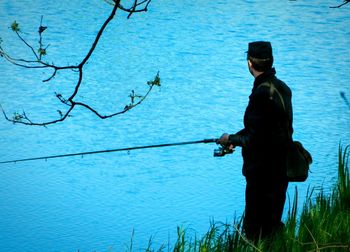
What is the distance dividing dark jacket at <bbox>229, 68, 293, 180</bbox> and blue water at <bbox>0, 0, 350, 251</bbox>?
0.72 meters

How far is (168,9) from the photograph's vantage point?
13.9m

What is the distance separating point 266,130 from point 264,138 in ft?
0.13

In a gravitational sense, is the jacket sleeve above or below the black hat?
below

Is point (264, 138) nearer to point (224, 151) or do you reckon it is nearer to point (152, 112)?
point (224, 151)

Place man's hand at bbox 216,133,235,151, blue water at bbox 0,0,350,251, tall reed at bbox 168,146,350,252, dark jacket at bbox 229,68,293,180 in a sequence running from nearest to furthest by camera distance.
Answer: tall reed at bbox 168,146,350,252 < dark jacket at bbox 229,68,293,180 < man's hand at bbox 216,133,235,151 < blue water at bbox 0,0,350,251

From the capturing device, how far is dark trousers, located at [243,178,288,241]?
3.70 m

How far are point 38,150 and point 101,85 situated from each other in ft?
6.90

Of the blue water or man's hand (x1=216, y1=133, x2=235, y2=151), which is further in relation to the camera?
the blue water

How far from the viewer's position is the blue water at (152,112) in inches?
272

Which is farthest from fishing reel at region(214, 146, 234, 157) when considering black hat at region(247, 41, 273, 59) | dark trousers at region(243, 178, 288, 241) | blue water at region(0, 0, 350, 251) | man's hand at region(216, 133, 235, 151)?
blue water at region(0, 0, 350, 251)

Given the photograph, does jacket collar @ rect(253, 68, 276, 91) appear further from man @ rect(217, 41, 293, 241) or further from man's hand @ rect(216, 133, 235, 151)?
man's hand @ rect(216, 133, 235, 151)

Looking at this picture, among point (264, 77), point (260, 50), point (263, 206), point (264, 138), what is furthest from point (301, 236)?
point (260, 50)

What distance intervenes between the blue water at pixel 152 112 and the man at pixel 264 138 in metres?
0.61

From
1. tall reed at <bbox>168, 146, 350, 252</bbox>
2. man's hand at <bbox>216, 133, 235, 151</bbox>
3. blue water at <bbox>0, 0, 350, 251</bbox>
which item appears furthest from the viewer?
blue water at <bbox>0, 0, 350, 251</bbox>
